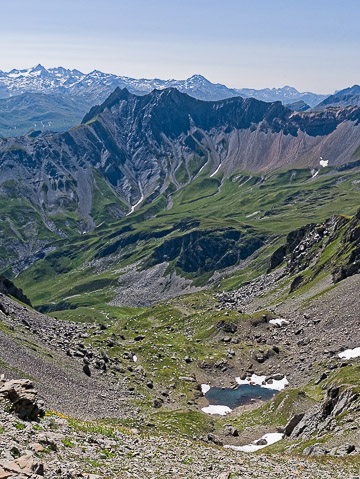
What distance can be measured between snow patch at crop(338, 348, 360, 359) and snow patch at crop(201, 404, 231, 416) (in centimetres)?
2981

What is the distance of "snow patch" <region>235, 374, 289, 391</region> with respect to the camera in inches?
4427

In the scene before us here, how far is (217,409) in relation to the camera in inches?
3996

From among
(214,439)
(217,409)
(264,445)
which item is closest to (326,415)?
(264,445)

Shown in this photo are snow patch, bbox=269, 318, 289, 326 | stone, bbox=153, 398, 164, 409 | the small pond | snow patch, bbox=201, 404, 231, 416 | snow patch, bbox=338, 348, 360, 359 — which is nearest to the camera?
stone, bbox=153, 398, 164, 409

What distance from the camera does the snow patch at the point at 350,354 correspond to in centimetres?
10606

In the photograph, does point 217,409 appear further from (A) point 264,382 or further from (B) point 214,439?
(B) point 214,439

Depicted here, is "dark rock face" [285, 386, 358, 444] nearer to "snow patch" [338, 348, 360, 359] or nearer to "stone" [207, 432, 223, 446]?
"stone" [207, 432, 223, 446]

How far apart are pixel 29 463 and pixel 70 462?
5.73 meters

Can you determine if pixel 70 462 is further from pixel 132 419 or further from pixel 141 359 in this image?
pixel 141 359

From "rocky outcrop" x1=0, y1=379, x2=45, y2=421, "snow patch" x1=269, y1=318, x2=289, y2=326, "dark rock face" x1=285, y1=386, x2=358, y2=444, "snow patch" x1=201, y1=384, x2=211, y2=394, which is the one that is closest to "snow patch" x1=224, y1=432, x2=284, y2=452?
"dark rock face" x1=285, y1=386, x2=358, y2=444

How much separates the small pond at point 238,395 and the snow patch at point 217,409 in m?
1.87

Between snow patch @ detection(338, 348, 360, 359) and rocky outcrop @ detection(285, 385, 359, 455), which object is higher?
rocky outcrop @ detection(285, 385, 359, 455)

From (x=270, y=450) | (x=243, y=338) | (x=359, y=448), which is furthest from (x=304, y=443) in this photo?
(x=243, y=338)

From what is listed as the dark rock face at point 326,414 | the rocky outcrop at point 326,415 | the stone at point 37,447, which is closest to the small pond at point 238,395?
the rocky outcrop at point 326,415
